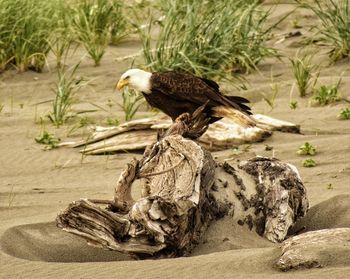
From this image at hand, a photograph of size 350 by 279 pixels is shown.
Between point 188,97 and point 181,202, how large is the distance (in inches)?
88.0

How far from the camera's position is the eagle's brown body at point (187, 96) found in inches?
306

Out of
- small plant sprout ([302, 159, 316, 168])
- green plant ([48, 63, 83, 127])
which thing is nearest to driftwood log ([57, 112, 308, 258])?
small plant sprout ([302, 159, 316, 168])

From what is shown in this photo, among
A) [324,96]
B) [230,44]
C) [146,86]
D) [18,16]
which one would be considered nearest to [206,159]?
[146,86]

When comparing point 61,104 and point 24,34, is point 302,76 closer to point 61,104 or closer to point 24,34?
point 61,104

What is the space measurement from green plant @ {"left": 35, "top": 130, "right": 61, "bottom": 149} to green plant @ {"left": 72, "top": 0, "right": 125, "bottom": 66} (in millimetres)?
2807

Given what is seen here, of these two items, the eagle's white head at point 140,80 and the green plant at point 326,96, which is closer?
the eagle's white head at point 140,80

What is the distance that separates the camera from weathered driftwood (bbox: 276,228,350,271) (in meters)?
5.21

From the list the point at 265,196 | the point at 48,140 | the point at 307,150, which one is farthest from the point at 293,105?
the point at 265,196

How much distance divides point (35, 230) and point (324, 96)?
4.13 m

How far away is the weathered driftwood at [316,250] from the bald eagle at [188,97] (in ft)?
7.86

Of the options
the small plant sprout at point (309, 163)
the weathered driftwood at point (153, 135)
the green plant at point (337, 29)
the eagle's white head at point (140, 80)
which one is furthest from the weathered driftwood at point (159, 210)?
the green plant at point (337, 29)

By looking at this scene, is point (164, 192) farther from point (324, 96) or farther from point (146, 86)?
point (324, 96)

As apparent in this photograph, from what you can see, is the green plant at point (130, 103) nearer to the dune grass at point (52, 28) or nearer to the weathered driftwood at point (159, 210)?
the dune grass at point (52, 28)

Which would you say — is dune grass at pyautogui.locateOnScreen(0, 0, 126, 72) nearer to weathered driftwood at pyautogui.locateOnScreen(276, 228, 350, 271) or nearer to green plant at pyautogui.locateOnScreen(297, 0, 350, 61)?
green plant at pyautogui.locateOnScreen(297, 0, 350, 61)
